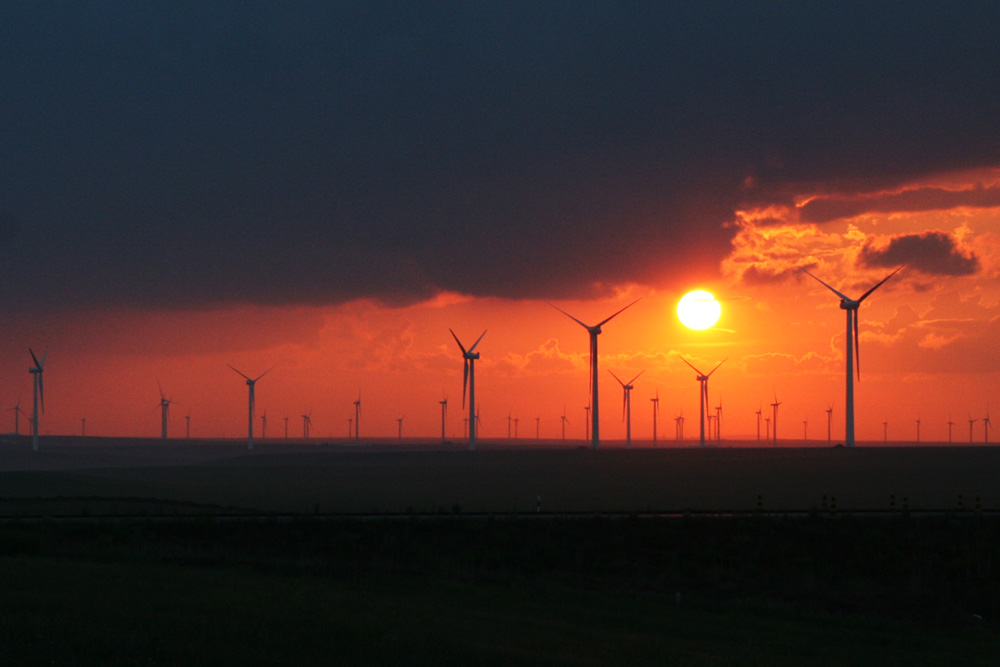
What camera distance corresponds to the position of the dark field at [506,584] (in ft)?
75.4

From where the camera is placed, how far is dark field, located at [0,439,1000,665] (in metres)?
23.0

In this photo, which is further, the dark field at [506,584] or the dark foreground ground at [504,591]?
the dark field at [506,584]

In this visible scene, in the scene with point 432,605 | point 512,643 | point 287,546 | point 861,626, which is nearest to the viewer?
point 512,643

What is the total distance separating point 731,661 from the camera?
2536 cm

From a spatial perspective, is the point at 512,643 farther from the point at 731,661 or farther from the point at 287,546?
Result: the point at 287,546

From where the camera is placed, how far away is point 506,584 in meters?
37.3

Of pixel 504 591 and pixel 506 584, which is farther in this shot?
pixel 506 584

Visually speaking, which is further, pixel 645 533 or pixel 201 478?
pixel 201 478

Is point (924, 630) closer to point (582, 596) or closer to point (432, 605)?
point (582, 596)

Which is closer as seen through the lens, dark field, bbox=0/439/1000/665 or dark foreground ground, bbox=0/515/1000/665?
dark foreground ground, bbox=0/515/1000/665

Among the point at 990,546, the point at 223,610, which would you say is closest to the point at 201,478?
the point at 990,546

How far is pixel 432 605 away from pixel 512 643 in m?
6.15

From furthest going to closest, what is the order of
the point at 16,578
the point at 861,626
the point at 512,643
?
the point at 861,626 < the point at 16,578 < the point at 512,643

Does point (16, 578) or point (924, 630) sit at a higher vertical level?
point (16, 578)
